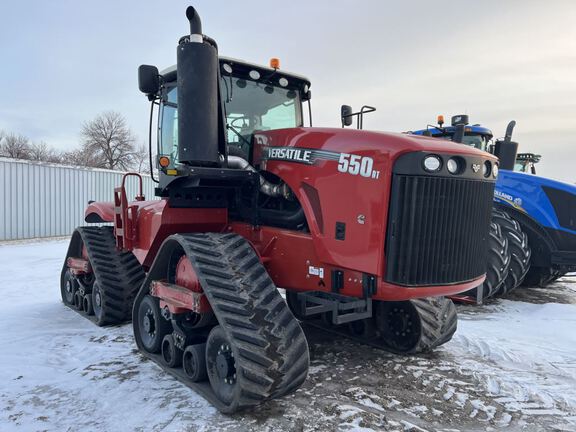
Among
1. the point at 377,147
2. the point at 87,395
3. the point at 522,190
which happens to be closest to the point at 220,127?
the point at 377,147

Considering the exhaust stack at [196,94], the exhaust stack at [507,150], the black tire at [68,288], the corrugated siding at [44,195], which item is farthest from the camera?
the corrugated siding at [44,195]

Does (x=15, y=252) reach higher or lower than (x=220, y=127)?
lower

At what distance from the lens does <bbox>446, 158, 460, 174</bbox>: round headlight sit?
3375mm

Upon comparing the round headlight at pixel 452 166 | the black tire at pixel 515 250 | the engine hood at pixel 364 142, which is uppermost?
the engine hood at pixel 364 142

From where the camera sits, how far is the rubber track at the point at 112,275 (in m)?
5.70

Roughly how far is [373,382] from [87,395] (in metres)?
2.37

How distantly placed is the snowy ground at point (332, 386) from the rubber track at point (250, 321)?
0.91 ft

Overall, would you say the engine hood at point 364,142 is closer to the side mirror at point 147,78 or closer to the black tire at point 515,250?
the side mirror at point 147,78

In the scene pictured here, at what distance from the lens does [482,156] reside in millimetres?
3615

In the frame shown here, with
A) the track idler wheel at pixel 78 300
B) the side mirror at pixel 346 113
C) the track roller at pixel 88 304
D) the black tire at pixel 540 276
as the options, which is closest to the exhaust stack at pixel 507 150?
the black tire at pixel 540 276

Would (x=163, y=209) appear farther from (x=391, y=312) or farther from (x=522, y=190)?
(x=522, y=190)

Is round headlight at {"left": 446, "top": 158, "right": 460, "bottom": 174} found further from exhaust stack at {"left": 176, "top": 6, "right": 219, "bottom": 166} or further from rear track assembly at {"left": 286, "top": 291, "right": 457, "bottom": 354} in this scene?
exhaust stack at {"left": 176, "top": 6, "right": 219, "bottom": 166}

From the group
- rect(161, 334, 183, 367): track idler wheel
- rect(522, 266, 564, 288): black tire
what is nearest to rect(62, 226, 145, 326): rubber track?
rect(161, 334, 183, 367): track idler wheel

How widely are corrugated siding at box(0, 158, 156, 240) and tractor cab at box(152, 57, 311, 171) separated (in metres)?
13.3
